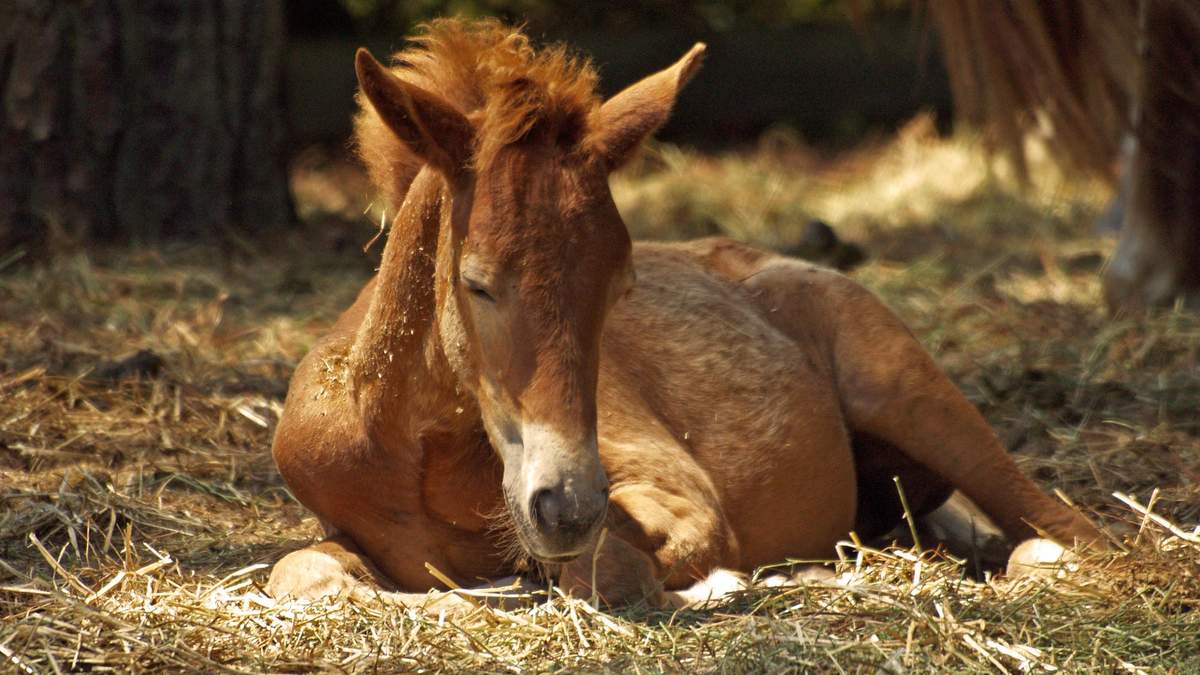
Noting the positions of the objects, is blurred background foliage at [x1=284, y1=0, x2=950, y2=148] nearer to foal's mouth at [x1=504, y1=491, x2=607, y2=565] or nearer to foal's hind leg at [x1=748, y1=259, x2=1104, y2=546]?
foal's hind leg at [x1=748, y1=259, x2=1104, y2=546]

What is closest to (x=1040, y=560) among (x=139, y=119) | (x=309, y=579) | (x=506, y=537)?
(x=506, y=537)

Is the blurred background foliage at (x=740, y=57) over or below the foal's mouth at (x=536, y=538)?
below

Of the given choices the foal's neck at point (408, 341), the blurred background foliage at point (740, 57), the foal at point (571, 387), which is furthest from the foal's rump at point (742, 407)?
the blurred background foliage at point (740, 57)

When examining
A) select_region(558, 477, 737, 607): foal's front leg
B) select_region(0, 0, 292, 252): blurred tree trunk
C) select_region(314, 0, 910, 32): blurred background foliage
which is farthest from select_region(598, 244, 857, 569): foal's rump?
select_region(314, 0, 910, 32): blurred background foliage

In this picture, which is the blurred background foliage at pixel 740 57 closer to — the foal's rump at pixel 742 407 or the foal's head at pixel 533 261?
the foal's rump at pixel 742 407

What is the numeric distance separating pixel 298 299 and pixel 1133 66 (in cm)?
340

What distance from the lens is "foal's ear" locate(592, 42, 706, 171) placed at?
2.81 metres

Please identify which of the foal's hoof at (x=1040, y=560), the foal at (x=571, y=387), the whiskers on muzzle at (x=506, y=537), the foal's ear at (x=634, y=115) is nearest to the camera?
the foal at (x=571, y=387)

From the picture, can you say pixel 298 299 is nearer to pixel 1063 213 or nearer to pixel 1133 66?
pixel 1133 66

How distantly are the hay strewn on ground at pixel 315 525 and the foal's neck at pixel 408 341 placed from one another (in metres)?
0.42

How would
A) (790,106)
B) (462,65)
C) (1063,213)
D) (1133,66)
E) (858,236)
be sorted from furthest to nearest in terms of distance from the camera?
(790,106) → (1063,213) → (858,236) → (1133,66) → (462,65)

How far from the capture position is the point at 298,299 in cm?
587

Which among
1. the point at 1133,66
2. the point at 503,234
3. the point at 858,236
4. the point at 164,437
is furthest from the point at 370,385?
the point at 858,236

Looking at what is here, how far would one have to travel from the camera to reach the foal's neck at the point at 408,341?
291cm
